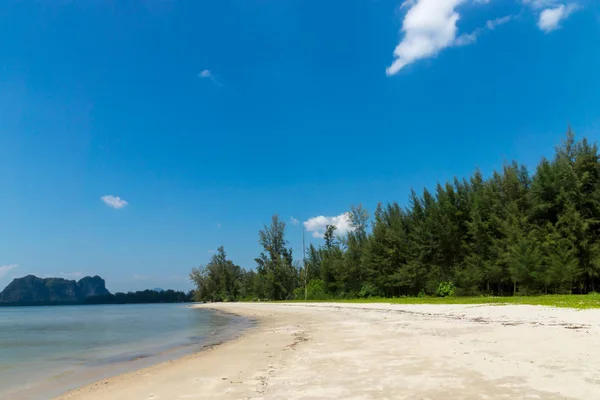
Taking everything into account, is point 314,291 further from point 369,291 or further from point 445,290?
point 445,290

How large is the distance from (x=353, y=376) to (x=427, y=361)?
184 centimetres

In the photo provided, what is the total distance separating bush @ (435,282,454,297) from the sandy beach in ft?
93.0

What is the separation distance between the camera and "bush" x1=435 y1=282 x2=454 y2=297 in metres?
40.1

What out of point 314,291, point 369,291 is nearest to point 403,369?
point 369,291

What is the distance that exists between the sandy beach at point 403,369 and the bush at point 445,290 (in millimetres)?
28332

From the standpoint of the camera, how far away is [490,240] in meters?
37.5

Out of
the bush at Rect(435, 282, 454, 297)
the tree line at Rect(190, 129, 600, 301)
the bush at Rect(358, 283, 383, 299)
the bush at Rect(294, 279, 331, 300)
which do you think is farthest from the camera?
the bush at Rect(294, 279, 331, 300)

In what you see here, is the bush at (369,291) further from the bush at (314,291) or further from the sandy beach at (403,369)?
the sandy beach at (403,369)

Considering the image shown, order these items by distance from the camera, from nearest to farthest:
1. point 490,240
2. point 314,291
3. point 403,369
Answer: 1. point 403,369
2. point 490,240
3. point 314,291

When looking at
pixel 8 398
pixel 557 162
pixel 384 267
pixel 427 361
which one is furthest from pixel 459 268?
pixel 8 398

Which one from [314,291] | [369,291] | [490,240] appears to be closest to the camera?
[490,240]

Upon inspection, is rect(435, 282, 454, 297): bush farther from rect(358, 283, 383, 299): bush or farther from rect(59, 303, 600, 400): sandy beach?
rect(59, 303, 600, 400): sandy beach

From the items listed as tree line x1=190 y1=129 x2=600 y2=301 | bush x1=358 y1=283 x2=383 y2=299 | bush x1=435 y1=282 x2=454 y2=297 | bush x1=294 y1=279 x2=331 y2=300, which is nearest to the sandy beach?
tree line x1=190 y1=129 x2=600 y2=301

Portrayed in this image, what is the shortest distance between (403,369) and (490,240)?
112 feet
